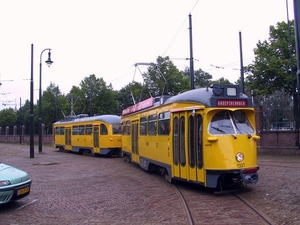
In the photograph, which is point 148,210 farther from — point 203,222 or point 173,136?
point 173,136

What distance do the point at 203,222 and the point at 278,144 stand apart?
1812cm

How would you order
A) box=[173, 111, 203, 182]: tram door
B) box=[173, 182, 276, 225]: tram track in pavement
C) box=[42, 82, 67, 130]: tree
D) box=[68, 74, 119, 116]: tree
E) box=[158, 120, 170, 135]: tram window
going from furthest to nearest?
box=[42, 82, 67, 130]: tree, box=[68, 74, 119, 116]: tree, box=[158, 120, 170, 135]: tram window, box=[173, 111, 203, 182]: tram door, box=[173, 182, 276, 225]: tram track in pavement

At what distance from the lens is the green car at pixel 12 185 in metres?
7.98

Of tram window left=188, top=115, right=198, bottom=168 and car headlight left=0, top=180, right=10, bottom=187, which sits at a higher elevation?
tram window left=188, top=115, right=198, bottom=168

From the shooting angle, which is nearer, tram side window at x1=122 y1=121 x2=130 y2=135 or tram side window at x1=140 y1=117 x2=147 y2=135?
tram side window at x1=140 y1=117 x2=147 y2=135

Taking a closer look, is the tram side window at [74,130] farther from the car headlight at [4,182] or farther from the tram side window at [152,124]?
the car headlight at [4,182]

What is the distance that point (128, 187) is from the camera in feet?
37.7

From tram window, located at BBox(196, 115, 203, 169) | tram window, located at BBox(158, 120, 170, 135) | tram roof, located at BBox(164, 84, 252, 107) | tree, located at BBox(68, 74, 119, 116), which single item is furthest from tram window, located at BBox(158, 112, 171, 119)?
tree, located at BBox(68, 74, 119, 116)

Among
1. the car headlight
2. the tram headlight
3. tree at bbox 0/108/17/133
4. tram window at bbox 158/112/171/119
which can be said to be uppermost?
tree at bbox 0/108/17/133

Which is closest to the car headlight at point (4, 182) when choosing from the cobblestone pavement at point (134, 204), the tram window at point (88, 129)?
the cobblestone pavement at point (134, 204)

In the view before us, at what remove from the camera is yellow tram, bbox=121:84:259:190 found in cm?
923

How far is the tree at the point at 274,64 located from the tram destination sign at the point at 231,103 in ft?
52.8

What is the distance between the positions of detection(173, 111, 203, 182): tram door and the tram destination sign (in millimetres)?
634

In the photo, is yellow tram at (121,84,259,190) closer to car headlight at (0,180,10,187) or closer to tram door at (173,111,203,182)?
tram door at (173,111,203,182)
